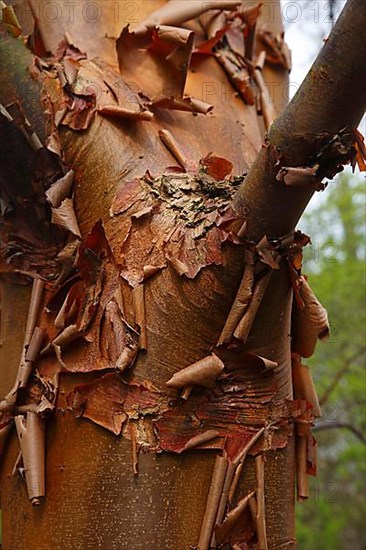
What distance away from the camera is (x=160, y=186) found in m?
1.19

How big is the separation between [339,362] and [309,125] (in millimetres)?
3650

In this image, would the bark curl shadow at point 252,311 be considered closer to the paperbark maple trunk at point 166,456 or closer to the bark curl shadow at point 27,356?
the paperbark maple trunk at point 166,456

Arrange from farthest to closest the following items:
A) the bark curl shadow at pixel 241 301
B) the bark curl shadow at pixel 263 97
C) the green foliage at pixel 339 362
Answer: the green foliage at pixel 339 362 → the bark curl shadow at pixel 263 97 → the bark curl shadow at pixel 241 301

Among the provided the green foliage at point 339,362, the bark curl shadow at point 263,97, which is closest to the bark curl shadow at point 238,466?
the bark curl shadow at point 263,97

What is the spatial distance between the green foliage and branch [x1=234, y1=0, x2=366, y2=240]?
207 centimetres

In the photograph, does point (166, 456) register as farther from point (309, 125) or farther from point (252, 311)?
point (309, 125)

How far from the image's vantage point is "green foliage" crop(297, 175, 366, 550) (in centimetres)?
402

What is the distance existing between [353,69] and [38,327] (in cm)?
67

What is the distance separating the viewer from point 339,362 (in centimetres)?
441

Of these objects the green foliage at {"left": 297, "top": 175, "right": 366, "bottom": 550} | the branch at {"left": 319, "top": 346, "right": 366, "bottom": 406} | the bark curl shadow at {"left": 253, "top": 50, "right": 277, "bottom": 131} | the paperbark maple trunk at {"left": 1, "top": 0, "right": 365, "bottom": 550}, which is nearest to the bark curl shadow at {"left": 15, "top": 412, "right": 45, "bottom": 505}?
the paperbark maple trunk at {"left": 1, "top": 0, "right": 365, "bottom": 550}

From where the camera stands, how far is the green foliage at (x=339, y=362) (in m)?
4.02

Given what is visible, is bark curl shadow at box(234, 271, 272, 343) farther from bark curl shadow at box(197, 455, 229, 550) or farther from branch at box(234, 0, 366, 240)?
bark curl shadow at box(197, 455, 229, 550)

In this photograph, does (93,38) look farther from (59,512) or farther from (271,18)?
(59,512)

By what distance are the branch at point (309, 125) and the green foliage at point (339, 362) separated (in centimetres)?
207
